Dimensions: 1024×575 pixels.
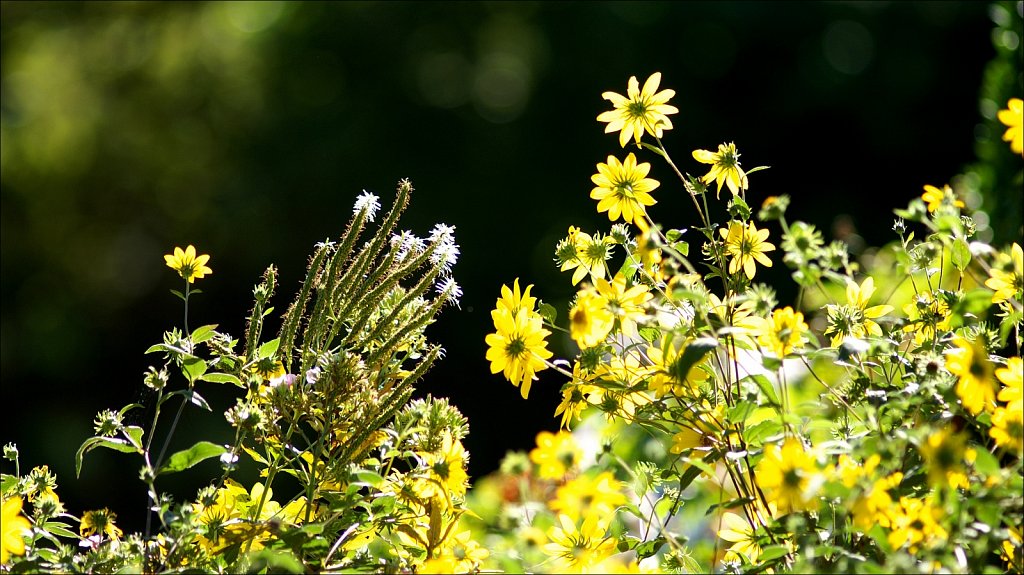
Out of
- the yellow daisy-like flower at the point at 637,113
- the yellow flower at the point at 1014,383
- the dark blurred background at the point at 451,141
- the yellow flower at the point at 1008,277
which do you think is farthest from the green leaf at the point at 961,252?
the dark blurred background at the point at 451,141

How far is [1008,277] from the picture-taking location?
0.69 m

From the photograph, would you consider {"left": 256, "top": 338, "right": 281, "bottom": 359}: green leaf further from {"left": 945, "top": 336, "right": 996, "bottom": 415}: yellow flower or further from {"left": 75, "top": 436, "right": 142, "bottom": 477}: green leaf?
{"left": 945, "top": 336, "right": 996, "bottom": 415}: yellow flower

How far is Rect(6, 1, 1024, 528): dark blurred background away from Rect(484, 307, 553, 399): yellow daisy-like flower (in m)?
4.31

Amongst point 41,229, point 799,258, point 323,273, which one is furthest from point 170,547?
point 41,229

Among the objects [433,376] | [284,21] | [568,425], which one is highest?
[284,21]

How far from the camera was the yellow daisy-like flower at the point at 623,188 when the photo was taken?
0.83m

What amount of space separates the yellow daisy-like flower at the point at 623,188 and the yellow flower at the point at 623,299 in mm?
92

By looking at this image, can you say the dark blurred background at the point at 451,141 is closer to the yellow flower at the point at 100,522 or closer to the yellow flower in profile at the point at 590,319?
the yellow flower at the point at 100,522

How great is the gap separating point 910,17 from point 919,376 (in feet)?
19.0

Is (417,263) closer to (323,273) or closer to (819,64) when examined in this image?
(323,273)

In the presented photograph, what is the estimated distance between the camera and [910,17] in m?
5.93

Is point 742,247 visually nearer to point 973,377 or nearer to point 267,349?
point 973,377

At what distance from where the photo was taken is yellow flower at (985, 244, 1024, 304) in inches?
24.1

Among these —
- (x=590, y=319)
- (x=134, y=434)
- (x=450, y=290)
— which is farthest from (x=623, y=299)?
(x=134, y=434)
